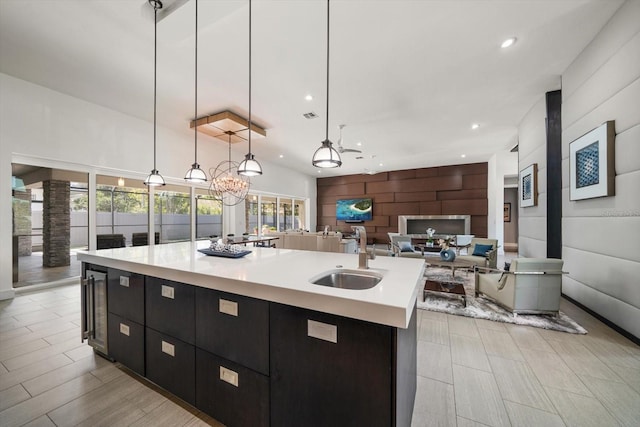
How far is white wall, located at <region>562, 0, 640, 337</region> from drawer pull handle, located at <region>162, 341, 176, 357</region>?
159 inches

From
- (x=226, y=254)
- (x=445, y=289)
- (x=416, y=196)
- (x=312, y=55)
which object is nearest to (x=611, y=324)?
(x=445, y=289)

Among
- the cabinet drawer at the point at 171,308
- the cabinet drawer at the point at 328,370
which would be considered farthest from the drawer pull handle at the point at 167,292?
the cabinet drawer at the point at 328,370

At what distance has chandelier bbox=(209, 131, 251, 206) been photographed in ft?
20.5

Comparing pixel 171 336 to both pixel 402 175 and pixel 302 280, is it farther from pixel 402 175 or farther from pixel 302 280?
pixel 402 175

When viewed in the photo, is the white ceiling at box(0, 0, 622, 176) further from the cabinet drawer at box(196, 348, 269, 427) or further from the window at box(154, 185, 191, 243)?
the cabinet drawer at box(196, 348, 269, 427)

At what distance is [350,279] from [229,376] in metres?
0.89

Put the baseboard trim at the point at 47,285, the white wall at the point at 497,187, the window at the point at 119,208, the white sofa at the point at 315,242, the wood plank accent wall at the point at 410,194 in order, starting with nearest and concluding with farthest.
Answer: the baseboard trim at the point at 47,285 < the window at the point at 119,208 < the white sofa at the point at 315,242 < the white wall at the point at 497,187 < the wood plank accent wall at the point at 410,194

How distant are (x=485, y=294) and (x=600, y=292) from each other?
44.9 inches

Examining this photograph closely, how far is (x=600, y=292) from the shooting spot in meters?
2.79

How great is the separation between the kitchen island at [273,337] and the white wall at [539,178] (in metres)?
3.66

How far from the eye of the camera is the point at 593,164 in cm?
280

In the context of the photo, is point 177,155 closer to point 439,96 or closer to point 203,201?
point 203,201

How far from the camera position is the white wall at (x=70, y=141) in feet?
11.8

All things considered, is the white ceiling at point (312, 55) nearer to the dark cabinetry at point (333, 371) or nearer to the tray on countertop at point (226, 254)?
the tray on countertop at point (226, 254)
